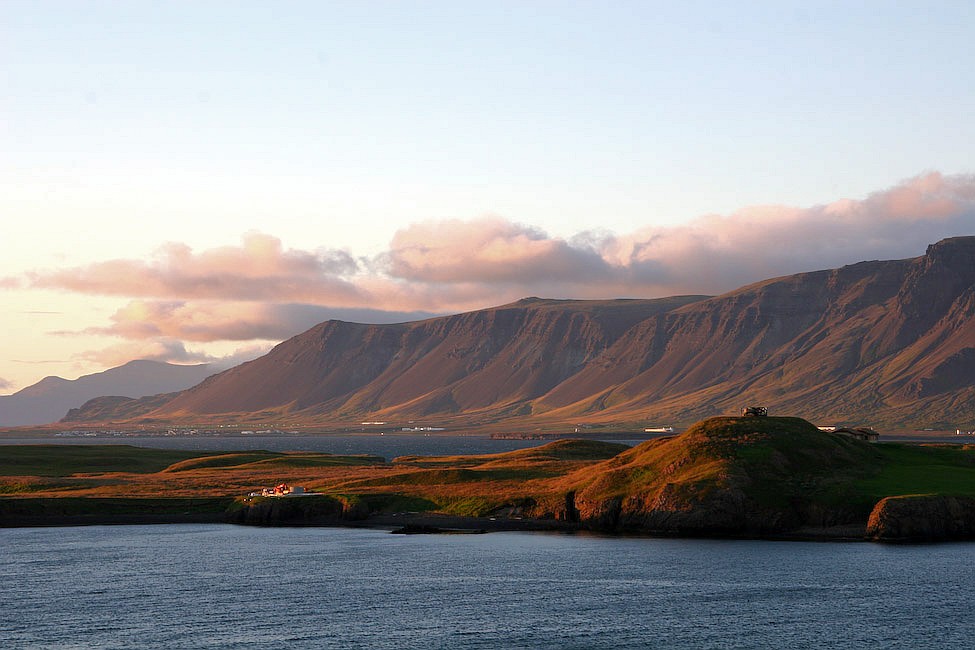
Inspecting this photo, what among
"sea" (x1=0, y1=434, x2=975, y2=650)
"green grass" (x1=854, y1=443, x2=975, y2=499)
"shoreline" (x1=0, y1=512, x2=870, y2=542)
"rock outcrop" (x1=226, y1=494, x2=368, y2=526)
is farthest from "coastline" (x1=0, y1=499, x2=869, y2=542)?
"green grass" (x1=854, y1=443, x2=975, y2=499)

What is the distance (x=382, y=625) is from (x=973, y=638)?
40.4 metres

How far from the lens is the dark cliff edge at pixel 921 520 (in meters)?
122

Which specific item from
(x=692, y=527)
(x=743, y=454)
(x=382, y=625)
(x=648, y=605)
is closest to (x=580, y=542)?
(x=692, y=527)

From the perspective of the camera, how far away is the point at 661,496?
134m

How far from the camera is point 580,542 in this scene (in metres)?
124

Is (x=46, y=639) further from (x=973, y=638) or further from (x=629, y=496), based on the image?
(x=629, y=496)

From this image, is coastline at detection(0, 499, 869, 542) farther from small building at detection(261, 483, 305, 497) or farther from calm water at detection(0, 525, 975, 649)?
small building at detection(261, 483, 305, 497)

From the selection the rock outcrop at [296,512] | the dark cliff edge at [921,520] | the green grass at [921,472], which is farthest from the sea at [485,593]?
the rock outcrop at [296,512]

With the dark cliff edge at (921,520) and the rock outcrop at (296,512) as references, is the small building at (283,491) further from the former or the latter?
the dark cliff edge at (921,520)

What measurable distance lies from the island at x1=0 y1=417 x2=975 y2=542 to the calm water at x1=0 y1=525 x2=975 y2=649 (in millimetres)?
8367

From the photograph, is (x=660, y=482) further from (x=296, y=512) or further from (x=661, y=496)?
(x=296, y=512)

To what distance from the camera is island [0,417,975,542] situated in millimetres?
127750

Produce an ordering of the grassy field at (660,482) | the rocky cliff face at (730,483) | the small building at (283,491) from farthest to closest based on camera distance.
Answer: the small building at (283,491) < the grassy field at (660,482) < the rocky cliff face at (730,483)

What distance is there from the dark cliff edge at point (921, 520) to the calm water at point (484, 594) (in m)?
6.60
